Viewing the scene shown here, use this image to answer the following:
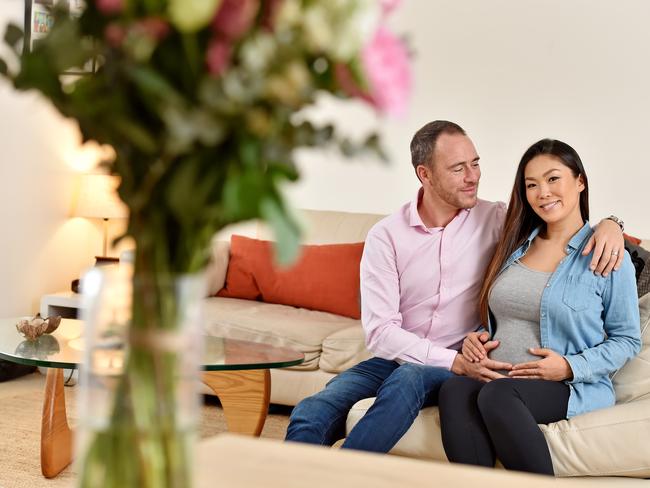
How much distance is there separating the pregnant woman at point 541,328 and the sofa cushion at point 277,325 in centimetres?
118

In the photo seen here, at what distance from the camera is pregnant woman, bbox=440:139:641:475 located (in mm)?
2320

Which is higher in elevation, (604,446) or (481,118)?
(481,118)

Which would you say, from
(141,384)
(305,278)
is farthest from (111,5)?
(305,278)

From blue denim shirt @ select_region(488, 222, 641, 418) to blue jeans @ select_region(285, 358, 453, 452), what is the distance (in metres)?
0.34

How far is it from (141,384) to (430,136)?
2.22 metres

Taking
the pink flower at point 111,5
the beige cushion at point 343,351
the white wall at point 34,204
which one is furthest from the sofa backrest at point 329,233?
the pink flower at point 111,5

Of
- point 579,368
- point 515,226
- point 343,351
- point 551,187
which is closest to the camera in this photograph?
point 579,368

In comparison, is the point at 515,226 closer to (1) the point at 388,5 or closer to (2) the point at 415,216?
(2) the point at 415,216

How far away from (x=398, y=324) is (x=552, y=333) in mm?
495

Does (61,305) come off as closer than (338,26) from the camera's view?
No

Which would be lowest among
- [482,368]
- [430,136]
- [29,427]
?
[29,427]

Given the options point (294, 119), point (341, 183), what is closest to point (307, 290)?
point (341, 183)

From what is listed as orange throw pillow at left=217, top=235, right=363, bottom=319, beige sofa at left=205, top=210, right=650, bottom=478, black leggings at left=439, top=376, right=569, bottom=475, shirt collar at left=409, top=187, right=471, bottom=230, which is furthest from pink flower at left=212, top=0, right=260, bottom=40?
orange throw pillow at left=217, top=235, right=363, bottom=319

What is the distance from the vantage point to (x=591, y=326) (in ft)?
8.11
